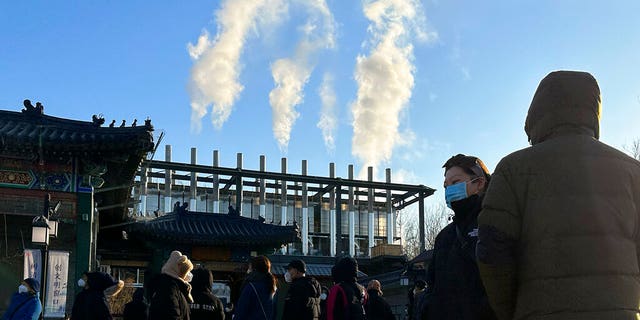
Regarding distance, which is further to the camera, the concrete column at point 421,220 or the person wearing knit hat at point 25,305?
the concrete column at point 421,220

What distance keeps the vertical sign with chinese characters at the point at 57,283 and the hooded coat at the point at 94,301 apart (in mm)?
5180

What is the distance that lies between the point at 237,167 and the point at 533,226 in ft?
131

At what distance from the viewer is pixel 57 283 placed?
38.7ft

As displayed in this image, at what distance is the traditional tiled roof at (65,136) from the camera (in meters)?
11.9

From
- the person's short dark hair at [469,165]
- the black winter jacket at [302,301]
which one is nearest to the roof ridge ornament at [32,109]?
the black winter jacket at [302,301]

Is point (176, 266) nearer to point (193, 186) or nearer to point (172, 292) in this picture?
point (172, 292)

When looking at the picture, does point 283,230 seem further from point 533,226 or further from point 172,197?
point 172,197

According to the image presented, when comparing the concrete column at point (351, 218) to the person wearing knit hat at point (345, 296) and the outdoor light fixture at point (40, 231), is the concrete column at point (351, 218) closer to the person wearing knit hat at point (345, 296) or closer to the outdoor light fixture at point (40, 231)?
the outdoor light fixture at point (40, 231)

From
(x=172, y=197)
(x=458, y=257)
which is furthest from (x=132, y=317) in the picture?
(x=172, y=197)

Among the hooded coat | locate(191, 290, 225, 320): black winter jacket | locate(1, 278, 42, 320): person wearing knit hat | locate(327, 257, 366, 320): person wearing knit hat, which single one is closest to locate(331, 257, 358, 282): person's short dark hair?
locate(327, 257, 366, 320): person wearing knit hat

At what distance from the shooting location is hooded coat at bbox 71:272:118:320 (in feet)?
22.4

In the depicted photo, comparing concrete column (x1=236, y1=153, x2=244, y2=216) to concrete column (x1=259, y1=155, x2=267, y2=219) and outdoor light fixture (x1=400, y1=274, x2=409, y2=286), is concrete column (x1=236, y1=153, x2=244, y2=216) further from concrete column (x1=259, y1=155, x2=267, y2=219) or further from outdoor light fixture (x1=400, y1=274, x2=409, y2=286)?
outdoor light fixture (x1=400, y1=274, x2=409, y2=286)

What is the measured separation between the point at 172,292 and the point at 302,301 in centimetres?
150

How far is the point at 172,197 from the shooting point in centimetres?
4447
